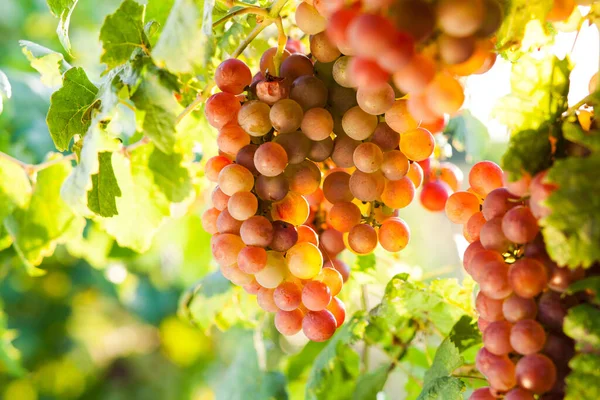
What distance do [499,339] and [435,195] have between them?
0.32m

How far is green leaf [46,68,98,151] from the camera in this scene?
0.50 meters

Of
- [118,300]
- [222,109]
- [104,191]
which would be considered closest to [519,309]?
[222,109]

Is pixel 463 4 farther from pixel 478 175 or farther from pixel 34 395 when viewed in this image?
pixel 34 395

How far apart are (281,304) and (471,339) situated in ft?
0.69

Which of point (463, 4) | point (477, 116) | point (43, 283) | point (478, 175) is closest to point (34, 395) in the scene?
point (43, 283)

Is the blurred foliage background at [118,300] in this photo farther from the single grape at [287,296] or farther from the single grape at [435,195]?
the single grape at [287,296]

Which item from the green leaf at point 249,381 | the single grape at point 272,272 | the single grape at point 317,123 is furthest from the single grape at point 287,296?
the green leaf at point 249,381

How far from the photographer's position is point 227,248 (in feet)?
1.49

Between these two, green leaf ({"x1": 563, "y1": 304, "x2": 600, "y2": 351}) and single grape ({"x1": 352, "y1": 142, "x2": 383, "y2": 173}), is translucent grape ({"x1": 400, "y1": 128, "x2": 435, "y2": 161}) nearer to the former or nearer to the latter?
single grape ({"x1": 352, "y1": 142, "x2": 383, "y2": 173})

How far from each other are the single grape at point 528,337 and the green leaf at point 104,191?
0.34 m

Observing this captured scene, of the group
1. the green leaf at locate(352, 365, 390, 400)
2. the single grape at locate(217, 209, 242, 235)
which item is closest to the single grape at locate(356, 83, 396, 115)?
the single grape at locate(217, 209, 242, 235)

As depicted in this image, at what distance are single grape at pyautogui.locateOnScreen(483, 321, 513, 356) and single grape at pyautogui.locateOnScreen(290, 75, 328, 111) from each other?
19 cm

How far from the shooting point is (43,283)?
192 cm

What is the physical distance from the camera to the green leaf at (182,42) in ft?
1.22
